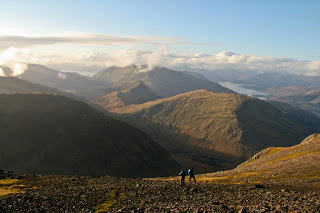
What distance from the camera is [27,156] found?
176500 mm

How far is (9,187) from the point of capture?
4538 cm

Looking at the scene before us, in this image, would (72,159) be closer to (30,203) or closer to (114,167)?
(114,167)

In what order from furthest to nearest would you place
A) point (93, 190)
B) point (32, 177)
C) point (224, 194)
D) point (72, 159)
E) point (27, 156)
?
point (72, 159) → point (27, 156) → point (32, 177) → point (93, 190) → point (224, 194)

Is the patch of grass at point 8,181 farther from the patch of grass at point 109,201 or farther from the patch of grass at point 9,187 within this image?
the patch of grass at point 109,201

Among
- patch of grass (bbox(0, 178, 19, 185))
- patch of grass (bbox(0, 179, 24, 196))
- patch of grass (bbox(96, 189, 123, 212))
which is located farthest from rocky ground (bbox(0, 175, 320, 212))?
patch of grass (bbox(0, 178, 19, 185))

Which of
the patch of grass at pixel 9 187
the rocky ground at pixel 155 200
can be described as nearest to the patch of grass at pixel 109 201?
the rocky ground at pixel 155 200

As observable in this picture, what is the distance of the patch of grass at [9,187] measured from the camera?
4119 centimetres

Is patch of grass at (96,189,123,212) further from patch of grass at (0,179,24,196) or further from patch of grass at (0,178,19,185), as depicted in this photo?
patch of grass at (0,178,19,185)

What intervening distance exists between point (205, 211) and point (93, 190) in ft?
67.2

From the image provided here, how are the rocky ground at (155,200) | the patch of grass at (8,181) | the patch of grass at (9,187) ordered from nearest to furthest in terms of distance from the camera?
the rocky ground at (155,200), the patch of grass at (9,187), the patch of grass at (8,181)

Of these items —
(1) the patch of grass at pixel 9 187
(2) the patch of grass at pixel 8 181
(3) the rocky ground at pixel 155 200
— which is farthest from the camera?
(2) the patch of grass at pixel 8 181

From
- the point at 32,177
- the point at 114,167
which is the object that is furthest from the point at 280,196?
the point at 114,167

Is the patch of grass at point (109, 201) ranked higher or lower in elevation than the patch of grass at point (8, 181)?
higher

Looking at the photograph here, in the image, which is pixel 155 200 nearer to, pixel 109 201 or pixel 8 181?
pixel 109 201
